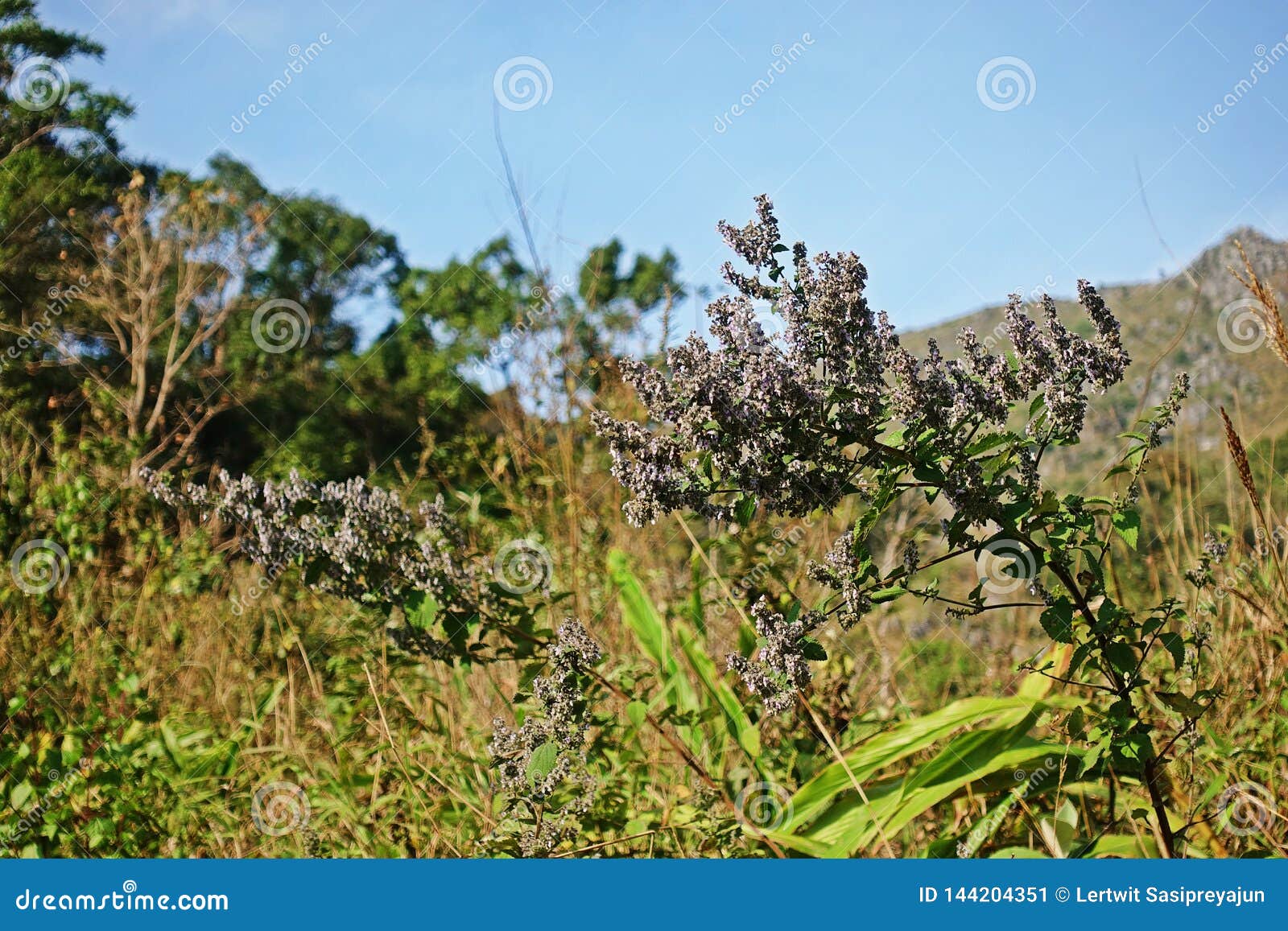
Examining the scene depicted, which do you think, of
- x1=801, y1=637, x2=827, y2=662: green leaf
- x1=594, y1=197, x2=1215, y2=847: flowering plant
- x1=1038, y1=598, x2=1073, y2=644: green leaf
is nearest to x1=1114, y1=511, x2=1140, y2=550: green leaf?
x1=594, y1=197, x2=1215, y2=847: flowering plant

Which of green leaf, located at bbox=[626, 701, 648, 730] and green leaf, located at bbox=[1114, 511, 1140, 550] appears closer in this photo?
green leaf, located at bbox=[1114, 511, 1140, 550]

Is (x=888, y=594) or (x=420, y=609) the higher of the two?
(x=420, y=609)

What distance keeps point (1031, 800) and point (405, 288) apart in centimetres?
3153

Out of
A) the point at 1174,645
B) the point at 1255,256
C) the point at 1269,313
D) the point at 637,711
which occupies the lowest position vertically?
the point at 1174,645

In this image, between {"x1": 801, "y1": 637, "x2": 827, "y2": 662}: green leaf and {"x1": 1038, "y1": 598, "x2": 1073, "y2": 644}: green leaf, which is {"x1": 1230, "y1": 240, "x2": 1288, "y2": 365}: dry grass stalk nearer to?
{"x1": 1038, "y1": 598, "x2": 1073, "y2": 644}: green leaf

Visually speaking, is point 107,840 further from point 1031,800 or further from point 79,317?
point 79,317

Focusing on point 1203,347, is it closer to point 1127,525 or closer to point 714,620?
point 714,620

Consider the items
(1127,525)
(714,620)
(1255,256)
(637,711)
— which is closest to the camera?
(1127,525)

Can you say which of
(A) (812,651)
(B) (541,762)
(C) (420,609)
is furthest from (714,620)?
(A) (812,651)

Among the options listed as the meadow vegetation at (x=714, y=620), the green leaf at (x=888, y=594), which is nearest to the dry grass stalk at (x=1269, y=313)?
the meadow vegetation at (x=714, y=620)

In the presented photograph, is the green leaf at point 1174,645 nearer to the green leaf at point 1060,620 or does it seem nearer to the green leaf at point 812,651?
the green leaf at point 1060,620

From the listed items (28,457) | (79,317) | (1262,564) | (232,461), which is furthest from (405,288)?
(1262,564)

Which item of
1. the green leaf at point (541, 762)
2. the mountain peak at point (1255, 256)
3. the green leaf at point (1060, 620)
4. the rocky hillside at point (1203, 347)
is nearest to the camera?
the green leaf at point (1060, 620)

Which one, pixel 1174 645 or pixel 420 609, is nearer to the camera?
pixel 1174 645
